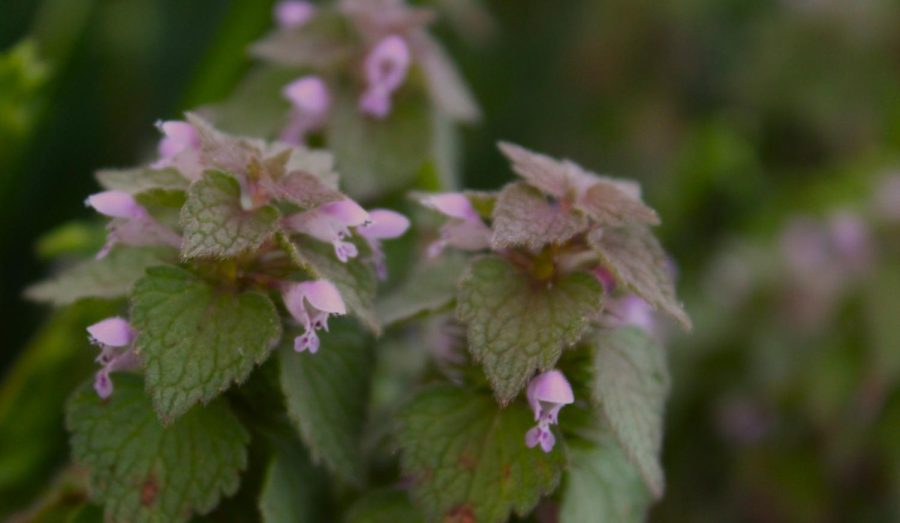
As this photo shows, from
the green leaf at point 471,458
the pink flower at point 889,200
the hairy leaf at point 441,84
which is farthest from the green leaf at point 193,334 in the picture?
the pink flower at point 889,200

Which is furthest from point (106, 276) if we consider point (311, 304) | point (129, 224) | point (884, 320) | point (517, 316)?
point (884, 320)

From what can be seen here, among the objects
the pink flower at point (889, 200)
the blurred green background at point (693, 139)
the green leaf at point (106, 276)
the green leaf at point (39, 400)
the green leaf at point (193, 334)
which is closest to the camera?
the green leaf at point (193, 334)

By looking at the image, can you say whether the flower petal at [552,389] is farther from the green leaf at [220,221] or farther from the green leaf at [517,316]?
the green leaf at [220,221]

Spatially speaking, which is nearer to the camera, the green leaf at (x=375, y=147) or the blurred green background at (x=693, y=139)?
the green leaf at (x=375, y=147)

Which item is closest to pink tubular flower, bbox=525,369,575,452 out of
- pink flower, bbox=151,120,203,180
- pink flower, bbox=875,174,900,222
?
pink flower, bbox=151,120,203,180

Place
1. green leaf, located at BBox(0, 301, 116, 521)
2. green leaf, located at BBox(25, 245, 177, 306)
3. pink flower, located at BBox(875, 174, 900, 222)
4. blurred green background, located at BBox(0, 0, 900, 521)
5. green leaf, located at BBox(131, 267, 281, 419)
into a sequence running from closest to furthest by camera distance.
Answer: green leaf, located at BBox(131, 267, 281, 419), green leaf, located at BBox(25, 245, 177, 306), green leaf, located at BBox(0, 301, 116, 521), blurred green background, located at BBox(0, 0, 900, 521), pink flower, located at BBox(875, 174, 900, 222)

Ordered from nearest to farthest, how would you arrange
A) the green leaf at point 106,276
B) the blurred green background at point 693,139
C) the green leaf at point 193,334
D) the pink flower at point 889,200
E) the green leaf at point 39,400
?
the green leaf at point 193,334 → the green leaf at point 106,276 → the green leaf at point 39,400 → the blurred green background at point 693,139 → the pink flower at point 889,200

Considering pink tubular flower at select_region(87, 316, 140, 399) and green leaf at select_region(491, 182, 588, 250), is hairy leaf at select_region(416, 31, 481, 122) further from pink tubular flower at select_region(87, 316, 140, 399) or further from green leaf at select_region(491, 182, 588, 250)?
pink tubular flower at select_region(87, 316, 140, 399)
